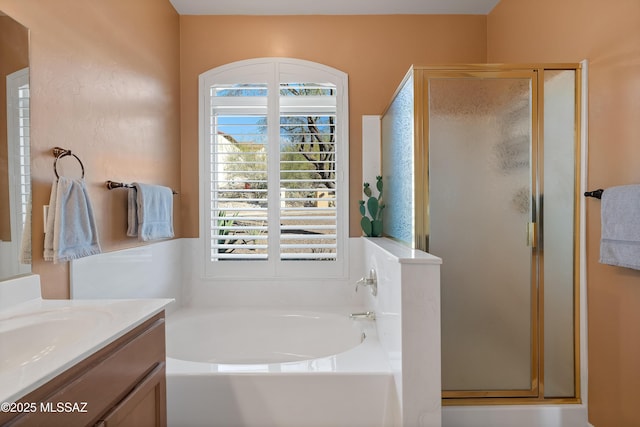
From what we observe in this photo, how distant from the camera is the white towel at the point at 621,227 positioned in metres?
1.40

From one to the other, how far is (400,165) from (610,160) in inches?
38.9

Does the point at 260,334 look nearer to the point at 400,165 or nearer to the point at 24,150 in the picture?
the point at 400,165

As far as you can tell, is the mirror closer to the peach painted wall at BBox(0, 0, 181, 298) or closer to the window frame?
the peach painted wall at BBox(0, 0, 181, 298)

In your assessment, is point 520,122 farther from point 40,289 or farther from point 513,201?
point 40,289

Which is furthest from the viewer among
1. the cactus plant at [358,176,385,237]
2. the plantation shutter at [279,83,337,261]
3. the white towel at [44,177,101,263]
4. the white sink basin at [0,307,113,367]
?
the plantation shutter at [279,83,337,261]

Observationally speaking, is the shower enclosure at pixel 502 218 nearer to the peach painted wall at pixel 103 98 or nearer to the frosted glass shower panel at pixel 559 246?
the frosted glass shower panel at pixel 559 246

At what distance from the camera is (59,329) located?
1119 mm

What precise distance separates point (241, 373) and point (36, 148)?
1255mm

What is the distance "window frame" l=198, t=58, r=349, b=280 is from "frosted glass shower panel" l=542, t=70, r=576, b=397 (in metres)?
1.35

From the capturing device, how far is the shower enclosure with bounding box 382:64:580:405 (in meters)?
1.80

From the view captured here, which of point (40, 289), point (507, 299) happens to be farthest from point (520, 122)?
point (40, 289)

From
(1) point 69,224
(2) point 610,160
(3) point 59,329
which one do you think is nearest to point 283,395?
(3) point 59,329

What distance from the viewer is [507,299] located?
6.01ft

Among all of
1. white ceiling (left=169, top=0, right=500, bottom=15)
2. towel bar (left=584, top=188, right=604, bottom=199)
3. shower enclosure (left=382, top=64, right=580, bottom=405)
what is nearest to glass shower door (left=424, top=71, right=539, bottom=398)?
shower enclosure (left=382, top=64, right=580, bottom=405)
